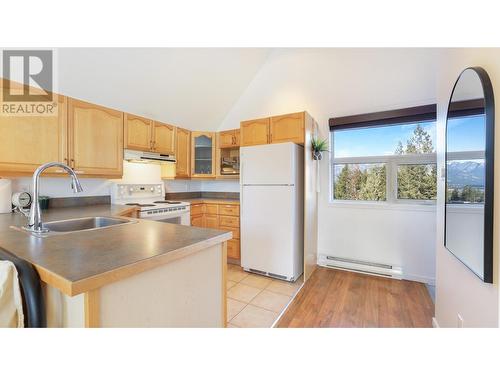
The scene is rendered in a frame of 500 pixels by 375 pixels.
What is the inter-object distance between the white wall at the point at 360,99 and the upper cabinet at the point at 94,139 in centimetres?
217

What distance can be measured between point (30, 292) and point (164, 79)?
2722 mm

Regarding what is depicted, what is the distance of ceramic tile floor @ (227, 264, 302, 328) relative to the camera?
184 centimetres

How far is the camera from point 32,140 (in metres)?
1.87

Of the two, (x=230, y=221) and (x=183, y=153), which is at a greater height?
(x=183, y=153)

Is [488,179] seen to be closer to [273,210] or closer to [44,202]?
[273,210]

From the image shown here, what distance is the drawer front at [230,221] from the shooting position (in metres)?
3.15

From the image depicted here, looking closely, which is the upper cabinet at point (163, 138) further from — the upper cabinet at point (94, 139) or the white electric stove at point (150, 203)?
the white electric stove at point (150, 203)

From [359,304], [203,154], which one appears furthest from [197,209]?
[359,304]

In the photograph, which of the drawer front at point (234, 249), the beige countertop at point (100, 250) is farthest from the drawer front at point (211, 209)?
the beige countertop at point (100, 250)

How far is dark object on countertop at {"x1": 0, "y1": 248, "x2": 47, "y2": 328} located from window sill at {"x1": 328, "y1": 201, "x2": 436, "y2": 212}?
300cm

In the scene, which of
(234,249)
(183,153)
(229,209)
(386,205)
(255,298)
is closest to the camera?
(255,298)

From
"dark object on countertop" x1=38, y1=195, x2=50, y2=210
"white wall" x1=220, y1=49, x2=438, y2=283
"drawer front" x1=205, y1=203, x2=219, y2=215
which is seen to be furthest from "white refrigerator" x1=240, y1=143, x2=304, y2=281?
"dark object on countertop" x1=38, y1=195, x2=50, y2=210
